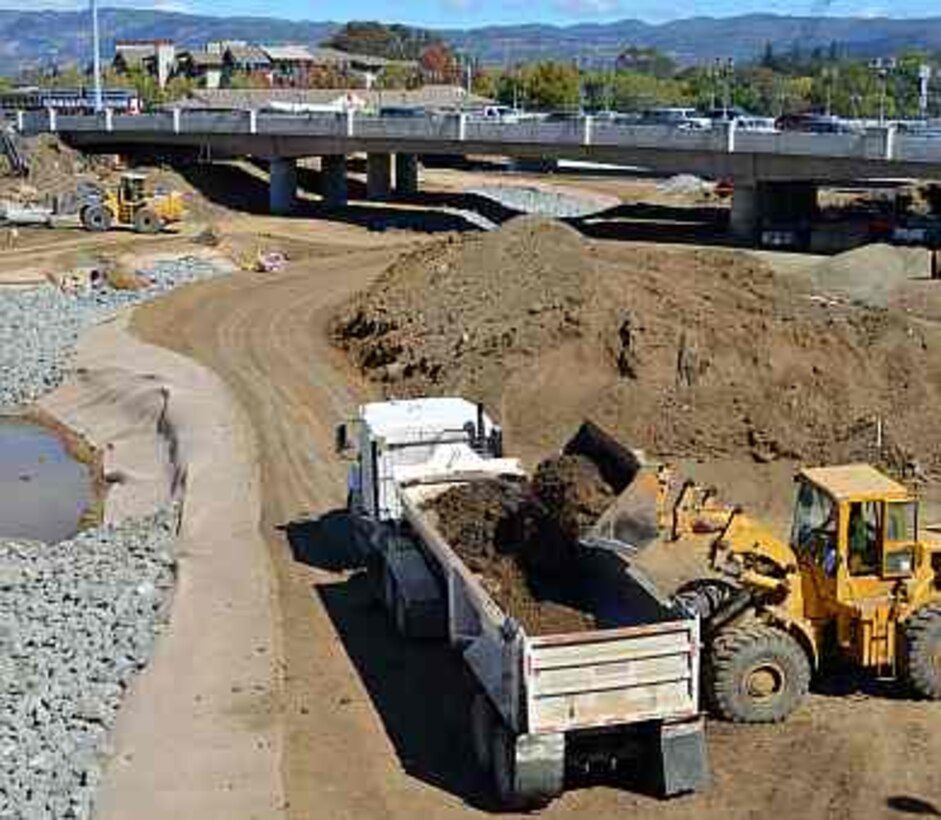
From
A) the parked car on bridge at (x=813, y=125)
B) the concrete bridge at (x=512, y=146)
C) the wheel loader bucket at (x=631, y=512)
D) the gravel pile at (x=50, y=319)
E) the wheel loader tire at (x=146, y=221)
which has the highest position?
the parked car on bridge at (x=813, y=125)

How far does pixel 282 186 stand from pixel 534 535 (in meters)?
55.7

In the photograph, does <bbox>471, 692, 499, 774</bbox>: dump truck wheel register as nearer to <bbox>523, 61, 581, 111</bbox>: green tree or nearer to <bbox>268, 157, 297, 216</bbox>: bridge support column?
<bbox>268, 157, 297, 216</bbox>: bridge support column

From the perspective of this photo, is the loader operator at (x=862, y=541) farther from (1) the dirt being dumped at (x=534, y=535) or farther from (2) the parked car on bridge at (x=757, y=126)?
(2) the parked car on bridge at (x=757, y=126)

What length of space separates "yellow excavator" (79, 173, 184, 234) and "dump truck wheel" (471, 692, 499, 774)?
48.4 m

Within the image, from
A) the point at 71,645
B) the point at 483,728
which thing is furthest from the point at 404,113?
the point at 483,728

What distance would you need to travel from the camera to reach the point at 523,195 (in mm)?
80000

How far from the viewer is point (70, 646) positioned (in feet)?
62.4

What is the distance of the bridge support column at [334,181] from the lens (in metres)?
73.2

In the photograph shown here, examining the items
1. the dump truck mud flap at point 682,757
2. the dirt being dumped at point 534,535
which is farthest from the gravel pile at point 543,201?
the dump truck mud flap at point 682,757

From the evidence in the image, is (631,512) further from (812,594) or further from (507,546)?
(812,594)

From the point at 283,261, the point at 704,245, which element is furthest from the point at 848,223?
the point at 283,261

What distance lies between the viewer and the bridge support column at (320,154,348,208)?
7325 centimetres

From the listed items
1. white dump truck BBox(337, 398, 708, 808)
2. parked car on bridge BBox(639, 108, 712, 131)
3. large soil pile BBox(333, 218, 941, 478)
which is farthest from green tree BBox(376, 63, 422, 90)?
white dump truck BBox(337, 398, 708, 808)

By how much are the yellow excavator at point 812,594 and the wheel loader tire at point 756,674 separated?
0.03 feet
